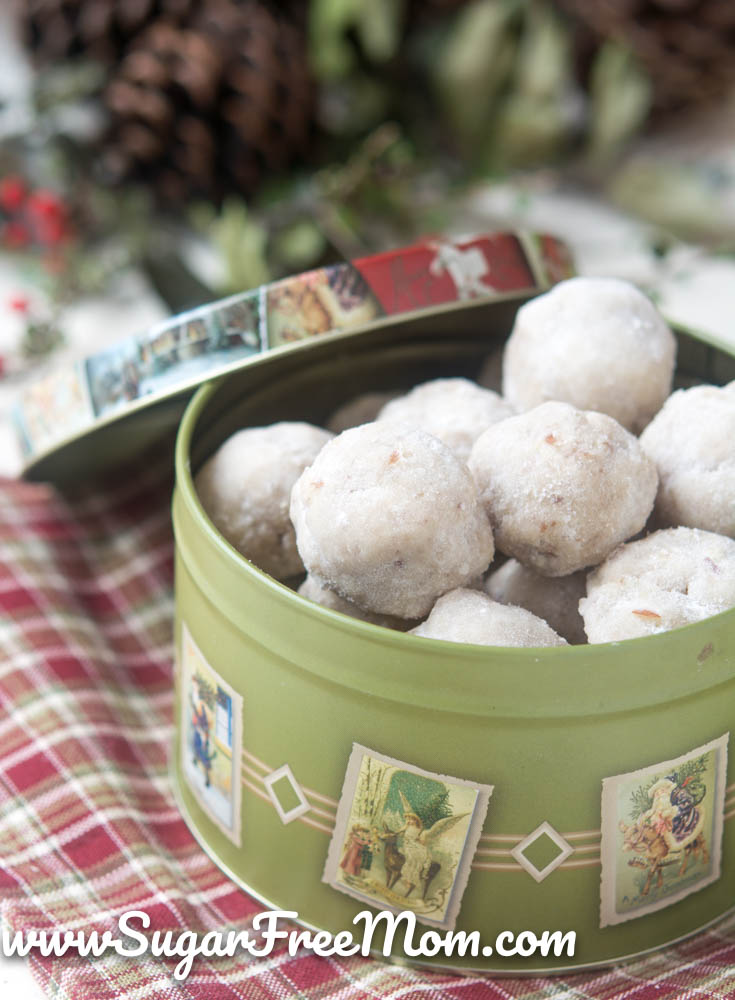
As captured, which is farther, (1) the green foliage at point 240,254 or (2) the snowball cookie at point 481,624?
(1) the green foliage at point 240,254

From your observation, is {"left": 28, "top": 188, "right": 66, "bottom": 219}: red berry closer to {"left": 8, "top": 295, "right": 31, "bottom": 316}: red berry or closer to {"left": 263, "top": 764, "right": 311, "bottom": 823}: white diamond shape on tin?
{"left": 8, "top": 295, "right": 31, "bottom": 316}: red berry

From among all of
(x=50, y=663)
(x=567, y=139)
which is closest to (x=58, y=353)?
(x=50, y=663)

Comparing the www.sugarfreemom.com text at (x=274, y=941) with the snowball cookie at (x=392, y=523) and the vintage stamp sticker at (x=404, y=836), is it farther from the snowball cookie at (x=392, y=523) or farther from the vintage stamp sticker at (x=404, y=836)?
the snowball cookie at (x=392, y=523)

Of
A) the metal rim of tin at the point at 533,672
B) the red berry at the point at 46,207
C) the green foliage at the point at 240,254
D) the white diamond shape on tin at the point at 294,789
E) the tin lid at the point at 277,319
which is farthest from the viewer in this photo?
the red berry at the point at 46,207

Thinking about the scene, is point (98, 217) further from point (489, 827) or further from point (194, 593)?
point (489, 827)

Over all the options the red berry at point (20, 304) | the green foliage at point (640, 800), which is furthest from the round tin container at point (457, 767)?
the red berry at point (20, 304)

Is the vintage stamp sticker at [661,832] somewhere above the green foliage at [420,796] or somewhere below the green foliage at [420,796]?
below

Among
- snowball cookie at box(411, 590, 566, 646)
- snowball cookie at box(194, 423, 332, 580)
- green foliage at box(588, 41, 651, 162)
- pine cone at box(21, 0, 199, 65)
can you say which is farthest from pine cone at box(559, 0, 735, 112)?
snowball cookie at box(411, 590, 566, 646)

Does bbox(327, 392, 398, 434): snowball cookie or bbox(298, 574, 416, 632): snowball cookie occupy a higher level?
bbox(327, 392, 398, 434): snowball cookie
